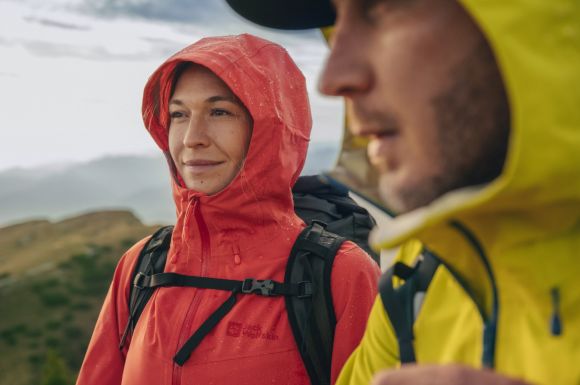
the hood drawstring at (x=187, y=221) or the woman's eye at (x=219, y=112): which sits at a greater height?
the woman's eye at (x=219, y=112)

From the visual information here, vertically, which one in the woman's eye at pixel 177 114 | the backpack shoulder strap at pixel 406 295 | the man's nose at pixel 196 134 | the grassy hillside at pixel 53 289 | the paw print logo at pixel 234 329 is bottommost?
Answer: the grassy hillside at pixel 53 289

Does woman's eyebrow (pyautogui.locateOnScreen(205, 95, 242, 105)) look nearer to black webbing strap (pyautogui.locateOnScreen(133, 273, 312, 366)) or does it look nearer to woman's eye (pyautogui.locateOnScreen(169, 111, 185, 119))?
woman's eye (pyautogui.locateOnScreen(169, 111, 185, 119))

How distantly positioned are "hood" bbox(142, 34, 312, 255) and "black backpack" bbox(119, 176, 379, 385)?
0.85 ft

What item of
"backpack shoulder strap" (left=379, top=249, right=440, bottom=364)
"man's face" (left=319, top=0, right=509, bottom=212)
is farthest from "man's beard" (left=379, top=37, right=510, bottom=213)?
"backpack shoulder strap" (left=379, top=249, right=440, bottom=364)

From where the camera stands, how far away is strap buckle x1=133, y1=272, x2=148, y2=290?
355cm

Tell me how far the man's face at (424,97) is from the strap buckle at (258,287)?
1667 millimetres

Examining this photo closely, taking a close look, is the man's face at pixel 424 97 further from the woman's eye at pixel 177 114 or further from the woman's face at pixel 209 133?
the woman's eye at pixel 177 114

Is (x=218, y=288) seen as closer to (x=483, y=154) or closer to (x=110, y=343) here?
(x=110, y=343)

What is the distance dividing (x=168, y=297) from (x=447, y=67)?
236 centimetres

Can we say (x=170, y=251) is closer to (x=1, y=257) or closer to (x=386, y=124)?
(x=386, y=124)

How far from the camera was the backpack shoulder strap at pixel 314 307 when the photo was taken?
3.05 meters

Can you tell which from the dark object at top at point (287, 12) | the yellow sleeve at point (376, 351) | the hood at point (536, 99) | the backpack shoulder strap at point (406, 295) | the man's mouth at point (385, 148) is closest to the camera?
the hood at point (536, 99)

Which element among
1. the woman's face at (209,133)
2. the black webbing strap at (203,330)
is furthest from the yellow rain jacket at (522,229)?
the woman's face at (209,133)

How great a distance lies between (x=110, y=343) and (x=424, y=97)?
280cm
